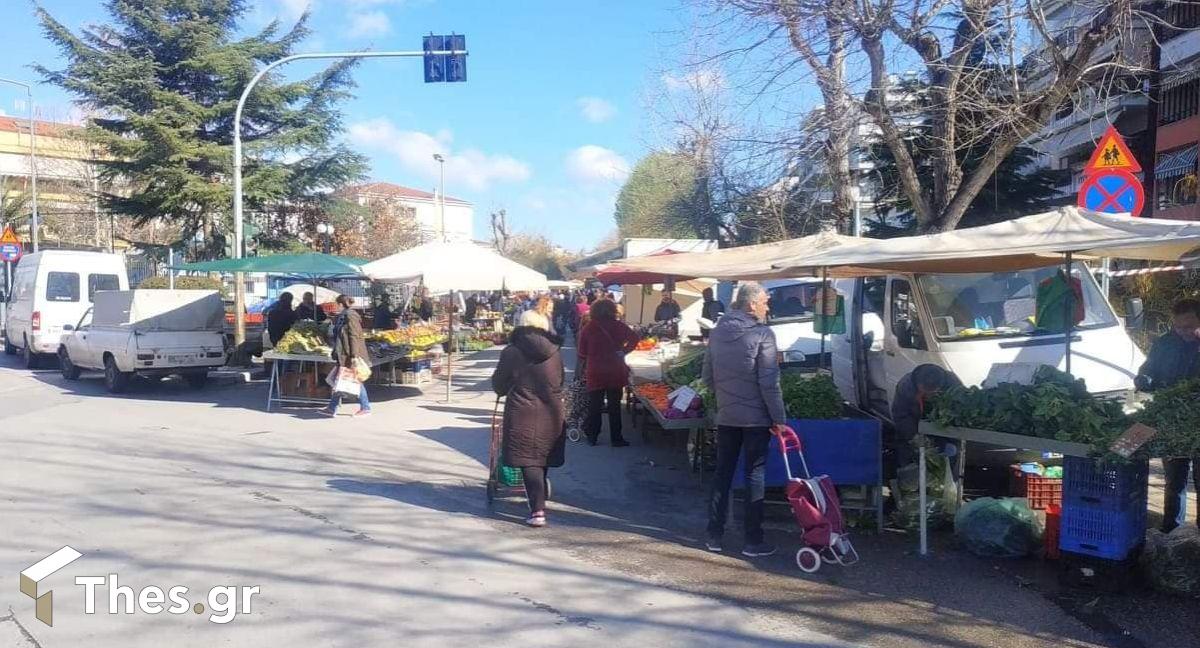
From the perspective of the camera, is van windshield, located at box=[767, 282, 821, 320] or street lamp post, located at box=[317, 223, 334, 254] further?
street lamp post, located at box=[317, 223, 334, 254]

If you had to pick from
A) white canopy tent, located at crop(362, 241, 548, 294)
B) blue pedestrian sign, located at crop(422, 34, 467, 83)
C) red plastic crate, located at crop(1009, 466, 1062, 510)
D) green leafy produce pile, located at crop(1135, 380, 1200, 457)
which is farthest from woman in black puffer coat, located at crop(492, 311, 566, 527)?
blue pedestrian sign, located at crop(422, 34, 467, 83)

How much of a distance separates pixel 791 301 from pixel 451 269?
17.5 feet

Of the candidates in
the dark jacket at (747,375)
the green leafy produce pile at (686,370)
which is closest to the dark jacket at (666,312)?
the green leafy produce pile at (686,370)

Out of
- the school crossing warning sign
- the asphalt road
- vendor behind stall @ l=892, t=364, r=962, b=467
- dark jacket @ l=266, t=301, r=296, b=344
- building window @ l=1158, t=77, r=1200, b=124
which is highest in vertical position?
building window @ l=1158, t=77, r=1200, b=124

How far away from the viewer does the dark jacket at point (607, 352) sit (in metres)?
10.6

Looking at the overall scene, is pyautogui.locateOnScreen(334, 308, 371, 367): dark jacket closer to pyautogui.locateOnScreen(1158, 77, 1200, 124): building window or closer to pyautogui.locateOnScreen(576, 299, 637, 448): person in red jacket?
pyautogui.locateOnScreen(576, 299, 637, 448): person in red jacket

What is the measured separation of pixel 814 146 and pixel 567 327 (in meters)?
23.7

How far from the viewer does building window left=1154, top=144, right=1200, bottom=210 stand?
22.1 metres

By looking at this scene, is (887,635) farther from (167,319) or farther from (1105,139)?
(167,319)

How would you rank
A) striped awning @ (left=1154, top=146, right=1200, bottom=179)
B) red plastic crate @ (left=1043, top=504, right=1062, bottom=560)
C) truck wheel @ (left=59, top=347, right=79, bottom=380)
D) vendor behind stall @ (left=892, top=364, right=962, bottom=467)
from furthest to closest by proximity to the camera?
striped awning @ (left=1154, top=146, right=1200, bottom=179) < truck wheel @ (left=59, top=347, right=79, bottom=380) < vendor behind stall @ (left=892, top=364, right=962, bottom=467) < red plastic crate @ (left=1043, top=504, right=1062, bottom=560)

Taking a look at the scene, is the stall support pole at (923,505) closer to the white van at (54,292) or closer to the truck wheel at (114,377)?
the truck wheel at (114,377)

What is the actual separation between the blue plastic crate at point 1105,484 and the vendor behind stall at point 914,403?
1.08 m

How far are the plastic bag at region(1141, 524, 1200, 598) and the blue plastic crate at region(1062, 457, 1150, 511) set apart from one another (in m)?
0.27

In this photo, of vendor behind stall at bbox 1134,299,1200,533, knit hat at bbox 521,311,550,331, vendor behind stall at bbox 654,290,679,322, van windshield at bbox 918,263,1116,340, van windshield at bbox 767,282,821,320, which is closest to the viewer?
vendor behind stall at bbox 1134,299,1200,533
